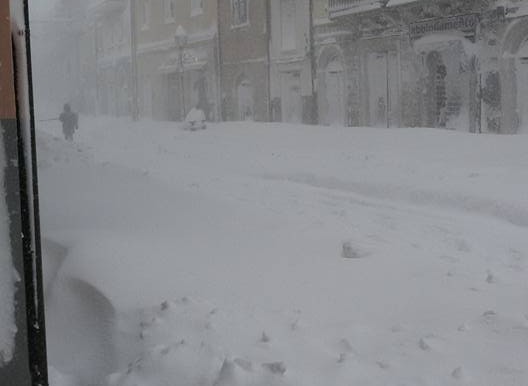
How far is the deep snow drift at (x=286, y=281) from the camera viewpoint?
277 centimetres

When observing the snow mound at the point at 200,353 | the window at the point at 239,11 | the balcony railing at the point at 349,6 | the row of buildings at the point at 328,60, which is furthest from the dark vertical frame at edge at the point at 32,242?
the window at the point at 239,11

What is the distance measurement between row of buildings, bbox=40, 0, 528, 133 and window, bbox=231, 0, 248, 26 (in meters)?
0.03

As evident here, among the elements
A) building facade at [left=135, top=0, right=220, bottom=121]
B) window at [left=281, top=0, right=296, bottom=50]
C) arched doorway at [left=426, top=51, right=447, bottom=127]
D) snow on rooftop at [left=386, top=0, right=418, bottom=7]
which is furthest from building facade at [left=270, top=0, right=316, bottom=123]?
arched doorway at [left=426, top=51, right=447, bottom=127]

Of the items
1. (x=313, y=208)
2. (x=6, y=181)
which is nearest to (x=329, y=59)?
(x=313, y=208)

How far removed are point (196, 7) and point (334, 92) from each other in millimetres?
5327

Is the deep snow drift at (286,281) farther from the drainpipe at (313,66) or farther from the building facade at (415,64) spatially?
the drainpipe at (313,66)

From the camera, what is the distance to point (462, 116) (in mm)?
13742

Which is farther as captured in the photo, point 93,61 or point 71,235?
point 93,61

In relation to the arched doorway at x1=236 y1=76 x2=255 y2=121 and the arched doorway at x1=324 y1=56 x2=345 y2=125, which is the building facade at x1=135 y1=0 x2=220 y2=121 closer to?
the arched doorway at x1=236 y1=76 x2=255 y2=121

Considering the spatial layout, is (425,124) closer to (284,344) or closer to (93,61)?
(284,344)

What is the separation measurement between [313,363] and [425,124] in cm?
1249

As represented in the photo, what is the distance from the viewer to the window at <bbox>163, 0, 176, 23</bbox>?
19.5m

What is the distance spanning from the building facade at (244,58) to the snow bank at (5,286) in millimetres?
16693

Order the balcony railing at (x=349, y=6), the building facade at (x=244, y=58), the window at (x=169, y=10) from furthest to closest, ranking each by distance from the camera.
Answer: the window at (x=169, y=10) → the building facade at (x=244, y=58) → the balcony railing at (x=349, y=6)
